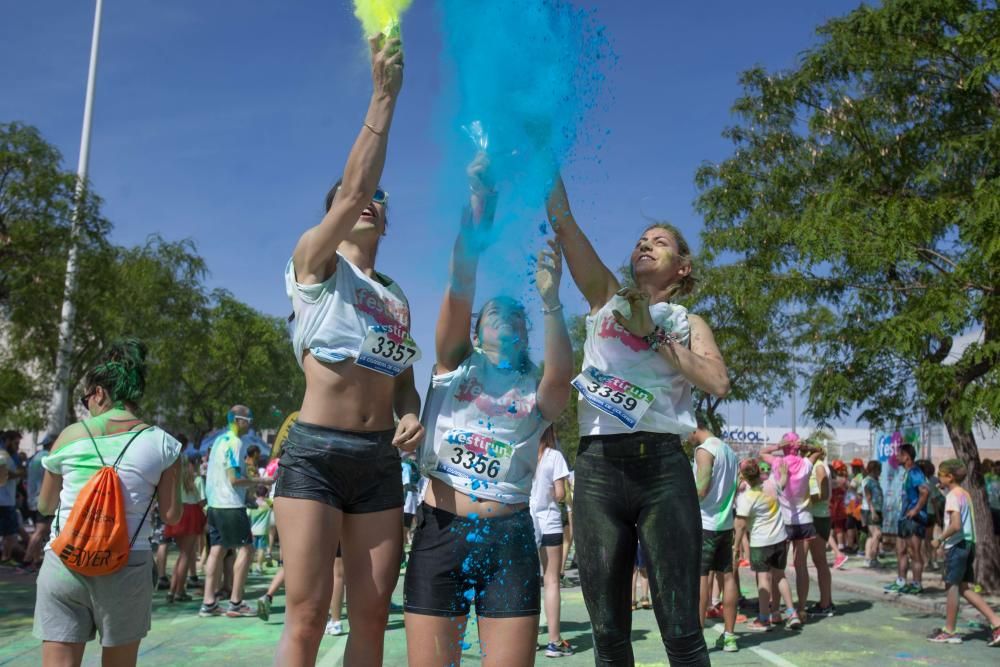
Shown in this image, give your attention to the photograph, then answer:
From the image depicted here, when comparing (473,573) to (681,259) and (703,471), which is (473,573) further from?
(703,471)

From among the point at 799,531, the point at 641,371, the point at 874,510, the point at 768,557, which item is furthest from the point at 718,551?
the point at 874,510

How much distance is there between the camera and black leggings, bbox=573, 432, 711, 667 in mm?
2926

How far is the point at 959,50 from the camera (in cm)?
946

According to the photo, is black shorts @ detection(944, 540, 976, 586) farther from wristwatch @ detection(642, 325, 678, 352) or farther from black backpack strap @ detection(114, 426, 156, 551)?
black backpack strap @ detection(114, 426, 156, 551)

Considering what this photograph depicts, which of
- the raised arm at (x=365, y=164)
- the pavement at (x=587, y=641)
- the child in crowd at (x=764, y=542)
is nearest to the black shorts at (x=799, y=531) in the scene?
the child in crowd at (x=764, y=542)

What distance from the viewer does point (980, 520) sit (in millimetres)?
10836

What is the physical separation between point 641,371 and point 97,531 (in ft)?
7.61

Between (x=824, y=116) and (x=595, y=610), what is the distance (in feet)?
33.2

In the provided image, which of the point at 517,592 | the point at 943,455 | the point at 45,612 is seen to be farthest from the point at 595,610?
the point at 943,455

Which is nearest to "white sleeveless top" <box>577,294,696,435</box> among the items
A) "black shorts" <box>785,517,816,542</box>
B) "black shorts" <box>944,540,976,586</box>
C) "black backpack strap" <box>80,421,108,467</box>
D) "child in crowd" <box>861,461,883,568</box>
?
"black backpack strap" <box>80,421,108,467</box>

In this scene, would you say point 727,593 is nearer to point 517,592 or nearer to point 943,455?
point 517,592

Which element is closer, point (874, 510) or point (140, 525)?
point (140, 525)

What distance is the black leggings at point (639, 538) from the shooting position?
293cm

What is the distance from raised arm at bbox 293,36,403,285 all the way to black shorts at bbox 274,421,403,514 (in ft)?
1.78
